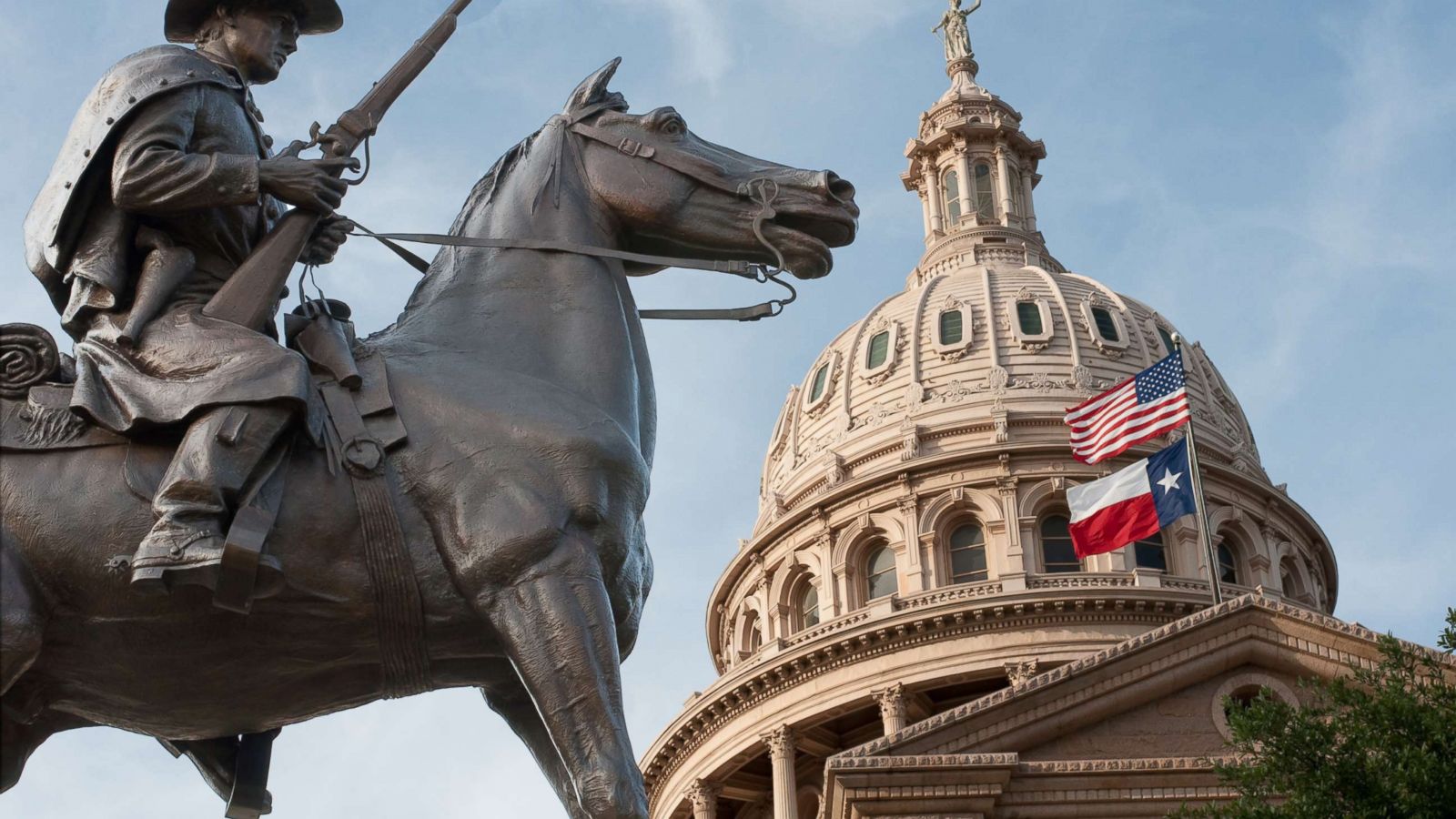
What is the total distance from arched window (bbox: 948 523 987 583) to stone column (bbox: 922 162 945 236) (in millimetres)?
19145

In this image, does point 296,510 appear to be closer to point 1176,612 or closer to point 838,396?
point 1176,612

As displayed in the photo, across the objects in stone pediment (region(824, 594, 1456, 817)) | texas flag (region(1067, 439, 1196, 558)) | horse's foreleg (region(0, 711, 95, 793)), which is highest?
texas flag (region(1067, 439, 1196, 558))

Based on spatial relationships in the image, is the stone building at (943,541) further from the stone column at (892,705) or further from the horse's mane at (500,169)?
the horse's mane at (500,169)

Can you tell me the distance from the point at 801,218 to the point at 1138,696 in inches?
1126

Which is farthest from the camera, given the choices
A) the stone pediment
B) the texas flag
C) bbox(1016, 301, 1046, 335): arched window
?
bbox(1016, 301, 1046, 335): arched window

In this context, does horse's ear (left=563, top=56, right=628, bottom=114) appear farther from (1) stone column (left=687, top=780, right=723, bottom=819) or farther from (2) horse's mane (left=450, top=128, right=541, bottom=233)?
(1) stone column (left=687, top=780, right=723, bottom=819)

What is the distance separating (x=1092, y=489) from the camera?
45.0 m

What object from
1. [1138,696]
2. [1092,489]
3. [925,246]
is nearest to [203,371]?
[1138,696]

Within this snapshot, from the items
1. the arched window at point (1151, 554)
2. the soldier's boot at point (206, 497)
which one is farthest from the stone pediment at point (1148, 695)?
the arched window at point (1151, 554)

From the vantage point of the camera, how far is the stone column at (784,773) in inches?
2365

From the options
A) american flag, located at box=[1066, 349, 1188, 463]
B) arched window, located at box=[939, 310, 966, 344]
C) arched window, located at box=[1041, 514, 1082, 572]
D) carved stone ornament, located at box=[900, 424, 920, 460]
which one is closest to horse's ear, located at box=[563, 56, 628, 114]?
american flag, located at box=[1066, 349, 1188, 463]

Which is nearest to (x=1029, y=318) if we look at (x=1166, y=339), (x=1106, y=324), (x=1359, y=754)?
(x=1106, y=324)

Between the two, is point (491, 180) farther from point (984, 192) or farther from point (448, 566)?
point (984, 192)

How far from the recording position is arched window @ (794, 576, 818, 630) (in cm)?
6744
